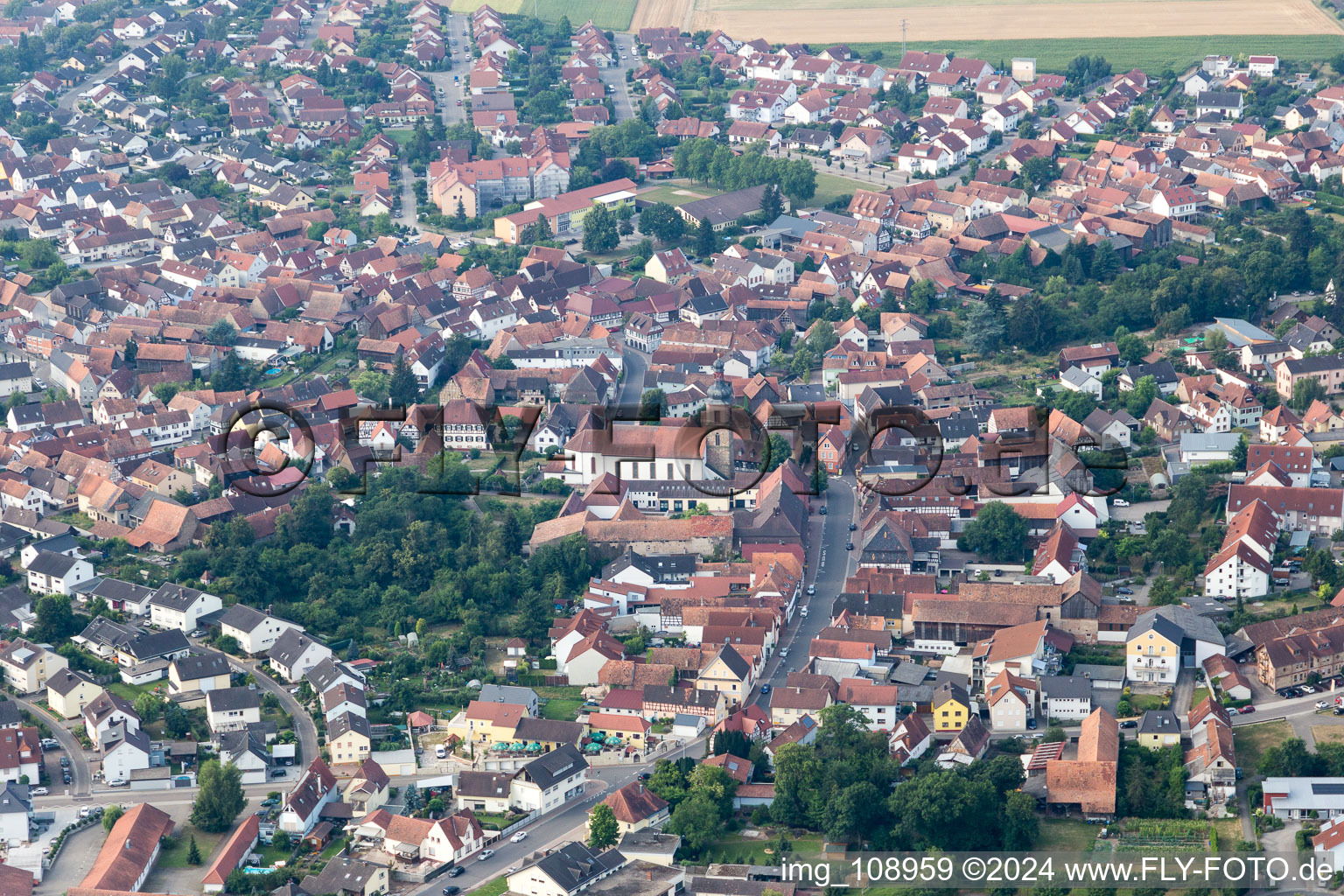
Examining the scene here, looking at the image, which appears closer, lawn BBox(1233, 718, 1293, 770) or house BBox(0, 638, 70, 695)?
lawn BBox(1233, 718, 1293, 770)

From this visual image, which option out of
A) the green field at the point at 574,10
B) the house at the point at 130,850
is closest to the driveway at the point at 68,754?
the house at the point at 130,850

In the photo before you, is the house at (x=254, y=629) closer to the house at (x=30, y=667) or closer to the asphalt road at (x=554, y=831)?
the house at (x=30, y=667)

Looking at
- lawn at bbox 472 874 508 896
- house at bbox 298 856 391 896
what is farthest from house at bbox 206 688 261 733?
lawn at bbox 472 874 508 896

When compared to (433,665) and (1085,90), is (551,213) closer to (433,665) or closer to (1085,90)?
(1085,90)

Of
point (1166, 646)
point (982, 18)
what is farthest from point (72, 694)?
point (982, 18)

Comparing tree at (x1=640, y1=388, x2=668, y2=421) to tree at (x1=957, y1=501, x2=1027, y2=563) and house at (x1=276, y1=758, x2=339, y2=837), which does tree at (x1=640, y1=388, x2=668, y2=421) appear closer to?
tree at (x1=957, y1=501, x2=1027, y2=563)

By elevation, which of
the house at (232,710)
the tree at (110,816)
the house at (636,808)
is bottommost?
the tree at (110,816)
